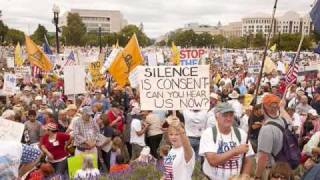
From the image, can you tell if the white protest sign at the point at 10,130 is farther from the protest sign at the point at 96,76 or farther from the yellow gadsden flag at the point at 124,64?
the protest sign at the point at 96,76

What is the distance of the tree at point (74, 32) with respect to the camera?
93312 mm

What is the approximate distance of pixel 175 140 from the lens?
4820mm

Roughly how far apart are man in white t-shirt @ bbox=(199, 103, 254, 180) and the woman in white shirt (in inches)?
6.2

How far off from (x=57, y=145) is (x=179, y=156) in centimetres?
398

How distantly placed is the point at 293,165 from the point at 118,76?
8.14m

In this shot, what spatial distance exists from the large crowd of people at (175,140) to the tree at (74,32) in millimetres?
80185

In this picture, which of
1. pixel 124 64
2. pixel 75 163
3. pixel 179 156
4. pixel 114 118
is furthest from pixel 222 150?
pixel 124 64

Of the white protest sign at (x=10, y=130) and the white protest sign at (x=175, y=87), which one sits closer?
the white protest sign at (x=10, y=130)

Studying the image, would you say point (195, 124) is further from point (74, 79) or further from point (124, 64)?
point (124, 64)

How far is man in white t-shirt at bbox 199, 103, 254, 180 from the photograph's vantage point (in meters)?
4.81

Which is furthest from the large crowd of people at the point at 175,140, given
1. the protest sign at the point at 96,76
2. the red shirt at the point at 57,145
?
the protest sign at the point at 96,76

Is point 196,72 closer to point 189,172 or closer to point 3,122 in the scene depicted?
point 189,172

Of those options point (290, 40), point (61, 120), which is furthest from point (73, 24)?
point (61, 120)

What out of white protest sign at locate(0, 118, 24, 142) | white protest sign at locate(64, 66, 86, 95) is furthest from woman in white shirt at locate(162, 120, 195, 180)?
white protest sign at locate(64, 66, 86, 95)
